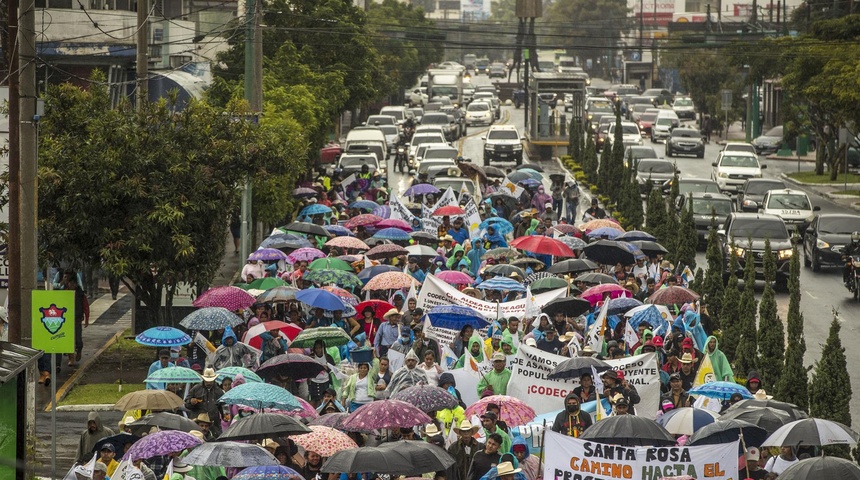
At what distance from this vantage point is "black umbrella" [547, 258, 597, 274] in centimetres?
2498

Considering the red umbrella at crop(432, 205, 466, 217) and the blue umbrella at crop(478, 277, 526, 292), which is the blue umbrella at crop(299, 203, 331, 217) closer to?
the red umbrella at crop(432, 205, 466, 217)

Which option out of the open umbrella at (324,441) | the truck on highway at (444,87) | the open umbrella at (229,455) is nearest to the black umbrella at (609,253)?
the open umbrella at (324,441)

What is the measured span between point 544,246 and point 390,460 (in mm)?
14345

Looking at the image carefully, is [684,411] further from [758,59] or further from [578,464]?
[758,59]

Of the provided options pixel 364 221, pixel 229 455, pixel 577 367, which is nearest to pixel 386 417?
pixel 229 455

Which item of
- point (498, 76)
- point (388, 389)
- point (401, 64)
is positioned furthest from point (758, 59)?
point (498, 76)

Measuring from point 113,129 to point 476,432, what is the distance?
9.93 meters

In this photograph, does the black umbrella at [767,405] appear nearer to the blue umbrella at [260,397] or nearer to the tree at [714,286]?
the blue umbrella at [260,397]

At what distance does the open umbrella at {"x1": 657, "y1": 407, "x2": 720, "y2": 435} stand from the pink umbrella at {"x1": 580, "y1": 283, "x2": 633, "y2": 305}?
7.46m

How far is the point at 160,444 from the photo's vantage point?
13.1 meters

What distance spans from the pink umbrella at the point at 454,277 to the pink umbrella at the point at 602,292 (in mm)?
1936

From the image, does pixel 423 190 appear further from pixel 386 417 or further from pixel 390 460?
pixel 390 460

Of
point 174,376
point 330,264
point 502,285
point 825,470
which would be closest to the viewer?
point 825,470

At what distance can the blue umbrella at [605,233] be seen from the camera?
1139 inches
